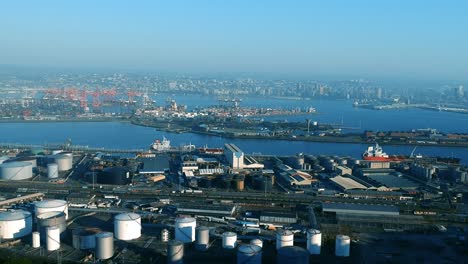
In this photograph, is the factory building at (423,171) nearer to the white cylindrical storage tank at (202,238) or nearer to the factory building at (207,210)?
the factory building at (207,210)

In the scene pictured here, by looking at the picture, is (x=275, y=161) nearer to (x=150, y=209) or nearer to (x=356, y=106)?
(x=150, y=209)

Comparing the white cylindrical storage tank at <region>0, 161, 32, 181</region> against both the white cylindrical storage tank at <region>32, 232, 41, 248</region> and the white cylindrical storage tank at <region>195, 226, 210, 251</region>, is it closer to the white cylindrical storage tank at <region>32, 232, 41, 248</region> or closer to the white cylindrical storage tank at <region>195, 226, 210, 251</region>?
the white cylindrical storage tank at <region>32, 232, 41, 248</region>

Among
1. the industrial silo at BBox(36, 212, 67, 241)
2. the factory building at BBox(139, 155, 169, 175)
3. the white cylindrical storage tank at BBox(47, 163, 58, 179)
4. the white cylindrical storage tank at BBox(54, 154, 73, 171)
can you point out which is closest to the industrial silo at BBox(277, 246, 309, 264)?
the industrial silo at BBox(36, 212, 67, 241)

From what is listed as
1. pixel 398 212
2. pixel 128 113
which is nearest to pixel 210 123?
pixel 128 113

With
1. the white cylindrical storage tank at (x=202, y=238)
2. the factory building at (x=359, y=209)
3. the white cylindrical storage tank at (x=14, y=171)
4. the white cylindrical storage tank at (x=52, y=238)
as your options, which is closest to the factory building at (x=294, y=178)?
the factory building at (x=359, y=209)

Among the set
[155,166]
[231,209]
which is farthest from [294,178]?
[155,166]

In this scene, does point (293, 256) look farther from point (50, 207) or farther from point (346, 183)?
point (346, 183)
